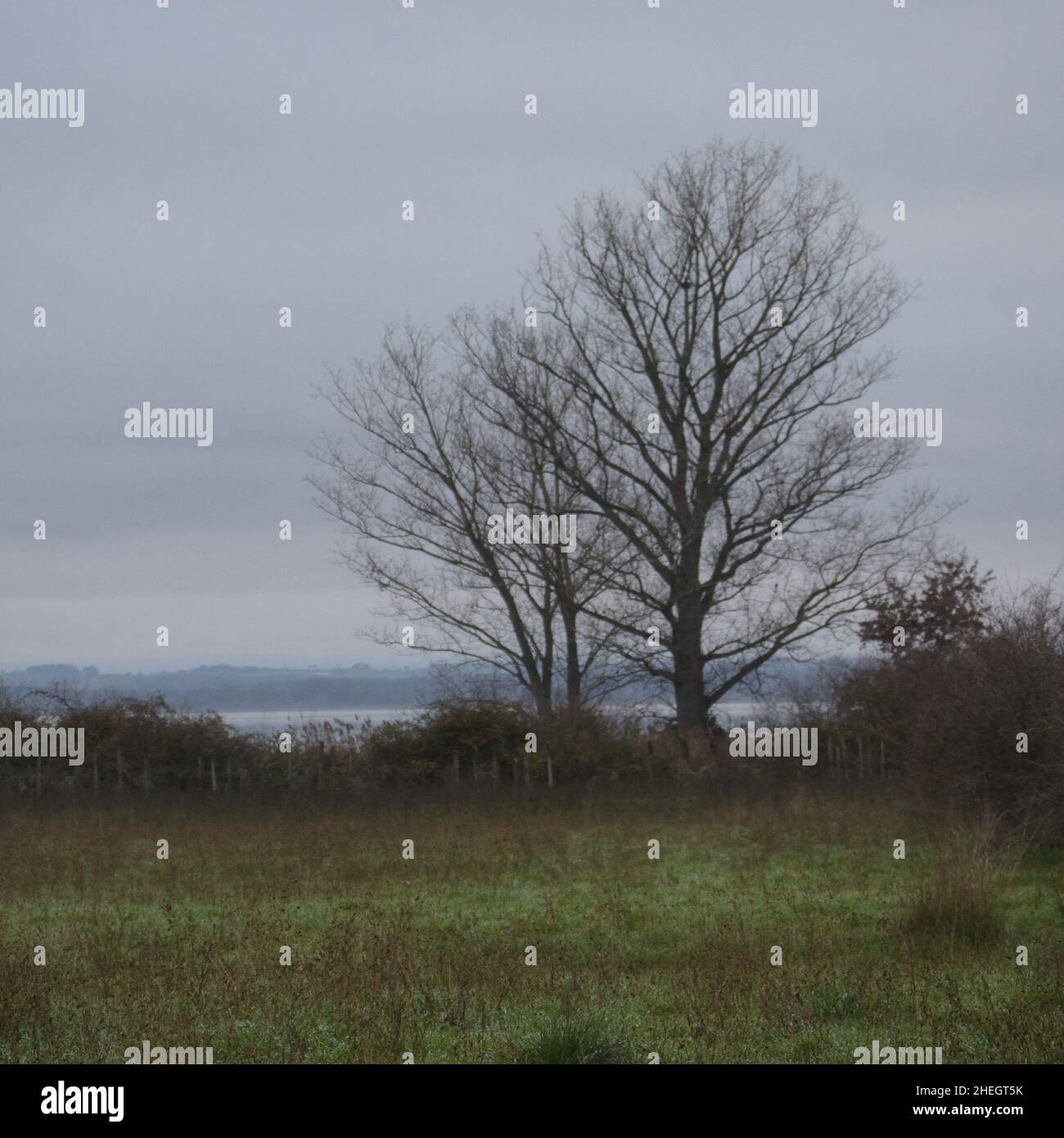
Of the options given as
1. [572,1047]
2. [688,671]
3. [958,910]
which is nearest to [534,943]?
[958,910]

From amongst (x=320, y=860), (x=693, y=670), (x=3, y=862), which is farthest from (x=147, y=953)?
(x=693, y=670)

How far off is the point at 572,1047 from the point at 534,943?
454 centimetres

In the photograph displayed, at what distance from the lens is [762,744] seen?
26.5 meters

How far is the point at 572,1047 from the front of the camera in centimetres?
702

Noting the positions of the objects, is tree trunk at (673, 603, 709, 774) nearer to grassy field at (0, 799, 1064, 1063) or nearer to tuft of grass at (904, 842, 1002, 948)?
grassy field at (0, 799, 1064, 1063)

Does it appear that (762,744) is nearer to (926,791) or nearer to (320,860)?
(926,791)

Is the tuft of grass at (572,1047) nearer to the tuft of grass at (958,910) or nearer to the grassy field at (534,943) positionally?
the grassy field at (534,943)

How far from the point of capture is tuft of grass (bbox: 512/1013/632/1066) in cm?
696

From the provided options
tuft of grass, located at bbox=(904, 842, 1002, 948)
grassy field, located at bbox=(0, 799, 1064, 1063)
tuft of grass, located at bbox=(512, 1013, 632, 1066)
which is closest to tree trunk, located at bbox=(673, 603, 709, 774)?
grassy field, located at bbox=(0, 799, 1064, 1063)

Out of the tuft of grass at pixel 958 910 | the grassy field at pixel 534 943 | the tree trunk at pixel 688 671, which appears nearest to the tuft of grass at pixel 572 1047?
the grassy field at pixel 534 943

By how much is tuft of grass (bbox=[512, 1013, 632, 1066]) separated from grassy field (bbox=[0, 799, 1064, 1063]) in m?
0.02

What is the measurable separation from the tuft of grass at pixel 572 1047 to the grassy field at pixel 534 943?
15 mm

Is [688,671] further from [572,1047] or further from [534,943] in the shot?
[572,1047]
